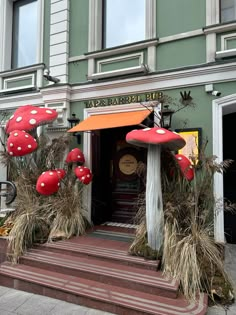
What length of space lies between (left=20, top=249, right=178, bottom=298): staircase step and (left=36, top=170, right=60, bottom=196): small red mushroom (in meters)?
1.01

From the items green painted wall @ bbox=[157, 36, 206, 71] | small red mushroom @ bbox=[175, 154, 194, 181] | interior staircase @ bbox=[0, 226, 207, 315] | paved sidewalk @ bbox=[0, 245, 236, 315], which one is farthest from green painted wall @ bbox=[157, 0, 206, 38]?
paved sidewalk @ bbox=[0, 245, 236, 315]

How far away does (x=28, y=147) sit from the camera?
5105 millimetres

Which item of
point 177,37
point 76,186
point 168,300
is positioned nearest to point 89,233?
point 76,186

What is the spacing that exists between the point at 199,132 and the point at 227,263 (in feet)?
7.69

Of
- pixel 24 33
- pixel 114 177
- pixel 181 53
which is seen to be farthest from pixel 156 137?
pixel 24 33

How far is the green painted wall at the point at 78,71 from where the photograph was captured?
20.6 feet

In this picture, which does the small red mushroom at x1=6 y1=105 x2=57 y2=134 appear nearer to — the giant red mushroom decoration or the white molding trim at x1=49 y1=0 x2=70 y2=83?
the white molding trim at x1=49 y1=0 x2=70 y2=83

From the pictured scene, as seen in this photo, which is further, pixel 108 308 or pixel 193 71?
pixel 193 71

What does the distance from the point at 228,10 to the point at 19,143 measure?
4.75 meters

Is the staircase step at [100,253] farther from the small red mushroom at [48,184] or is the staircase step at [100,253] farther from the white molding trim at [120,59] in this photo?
the white molding trim at [120,59]

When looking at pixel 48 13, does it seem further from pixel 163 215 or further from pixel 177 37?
pixel 163 215

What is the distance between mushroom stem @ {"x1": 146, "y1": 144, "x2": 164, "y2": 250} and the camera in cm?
396

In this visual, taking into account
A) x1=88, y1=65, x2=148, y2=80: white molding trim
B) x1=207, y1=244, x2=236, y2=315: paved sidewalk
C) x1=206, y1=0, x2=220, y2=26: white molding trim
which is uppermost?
x1=206, y1=0, x2=220, y2=26: white molding trim

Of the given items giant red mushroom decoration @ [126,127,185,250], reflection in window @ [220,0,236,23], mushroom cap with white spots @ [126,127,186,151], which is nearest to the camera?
mushroom cap with white spots @ [126,127,186,151]
